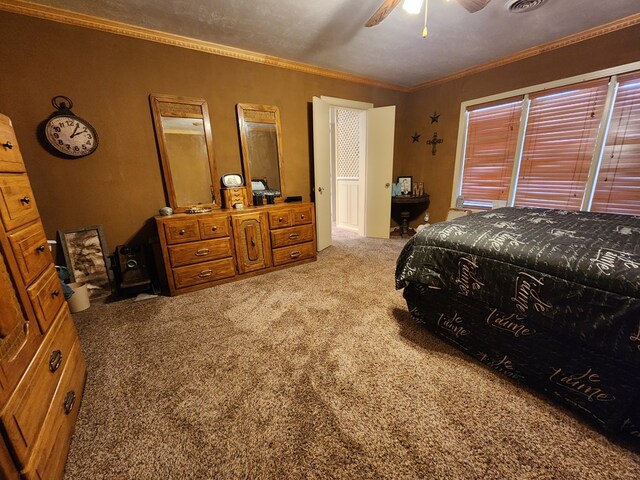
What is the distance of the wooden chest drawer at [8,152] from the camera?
42.6 inches

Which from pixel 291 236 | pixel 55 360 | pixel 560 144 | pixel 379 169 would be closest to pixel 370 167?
pixel 379 169

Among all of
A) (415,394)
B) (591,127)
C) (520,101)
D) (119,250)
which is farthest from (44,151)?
(591,127)

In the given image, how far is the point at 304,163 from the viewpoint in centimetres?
355

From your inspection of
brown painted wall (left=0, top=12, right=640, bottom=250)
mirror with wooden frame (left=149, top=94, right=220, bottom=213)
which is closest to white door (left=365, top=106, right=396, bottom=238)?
brown painted wall (left=0, top=12, right=640, bottom=250)

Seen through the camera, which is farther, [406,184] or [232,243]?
[406,184]

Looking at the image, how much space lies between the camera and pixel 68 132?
87.3 inches

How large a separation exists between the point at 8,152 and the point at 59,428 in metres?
1.22

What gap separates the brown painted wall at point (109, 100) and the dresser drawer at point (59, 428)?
5.55 feet

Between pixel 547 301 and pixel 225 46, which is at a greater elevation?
pixel 225 46

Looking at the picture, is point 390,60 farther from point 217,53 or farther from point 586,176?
point 586,176

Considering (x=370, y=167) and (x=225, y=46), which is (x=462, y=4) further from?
(x=370, y=167)

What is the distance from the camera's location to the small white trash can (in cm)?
223

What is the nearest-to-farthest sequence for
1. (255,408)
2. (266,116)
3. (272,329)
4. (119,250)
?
(255,408)
(272,329)
(119,250)
(266,116)

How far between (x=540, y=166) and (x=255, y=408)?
4.06 meters
